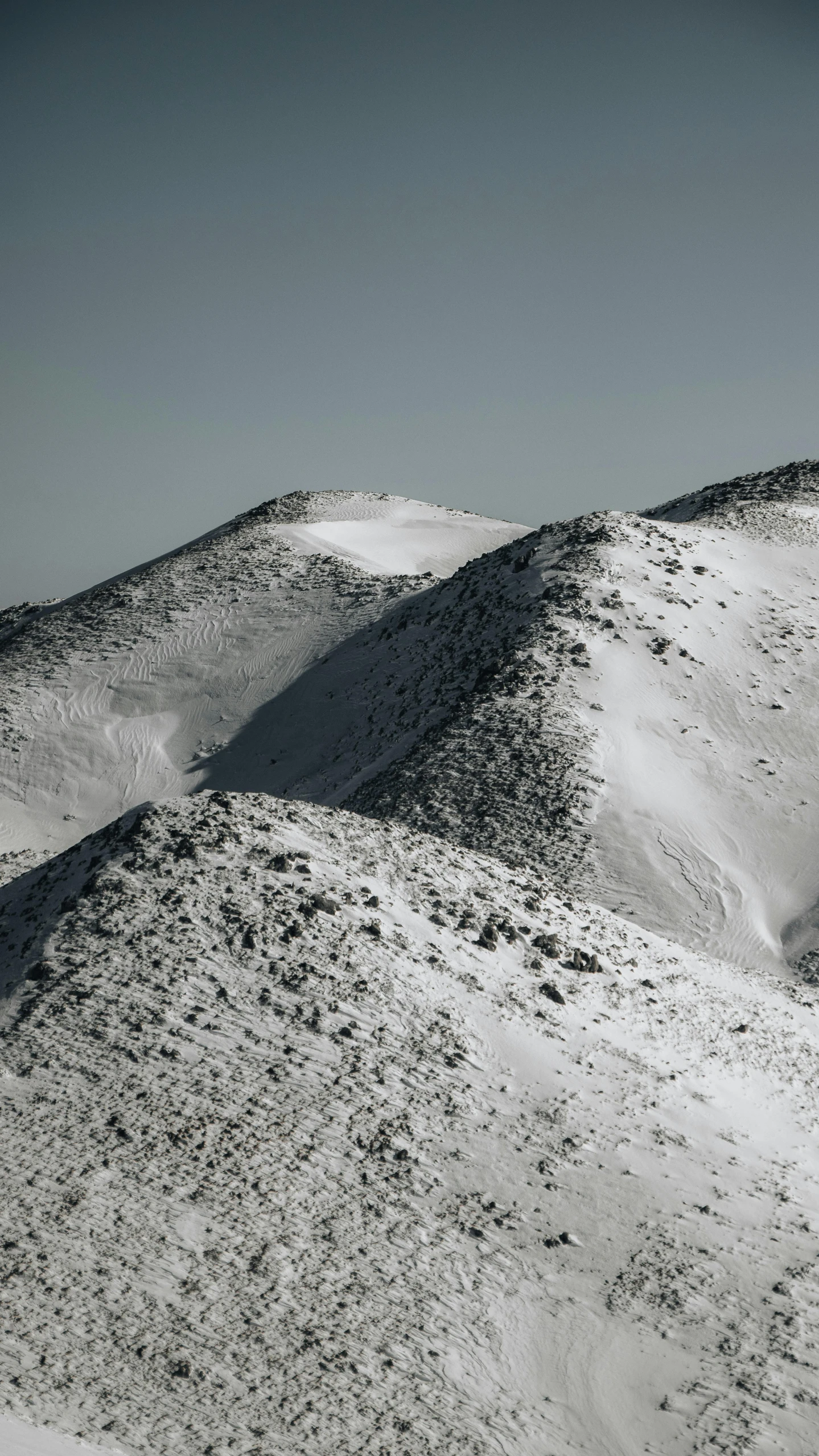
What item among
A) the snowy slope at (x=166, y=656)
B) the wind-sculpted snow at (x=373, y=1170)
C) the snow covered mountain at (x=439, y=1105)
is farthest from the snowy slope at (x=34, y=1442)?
the snowy slope at (x=166, y=656)

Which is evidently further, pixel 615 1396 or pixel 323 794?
pixel 323 794

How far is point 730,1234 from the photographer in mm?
8523

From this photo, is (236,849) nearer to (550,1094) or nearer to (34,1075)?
(34,1075)

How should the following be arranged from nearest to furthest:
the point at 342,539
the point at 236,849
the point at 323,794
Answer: the point at 236,849, the point at 323,794, the point at 342,539

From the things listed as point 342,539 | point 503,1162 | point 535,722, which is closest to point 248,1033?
point 503,1162

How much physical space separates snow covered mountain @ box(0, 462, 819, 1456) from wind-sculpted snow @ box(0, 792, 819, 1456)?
26 millimetres

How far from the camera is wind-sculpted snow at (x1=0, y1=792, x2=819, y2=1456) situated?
22.5ft

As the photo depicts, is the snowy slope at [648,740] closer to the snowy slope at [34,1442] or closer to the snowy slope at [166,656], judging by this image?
the snowy slope at [166,656]

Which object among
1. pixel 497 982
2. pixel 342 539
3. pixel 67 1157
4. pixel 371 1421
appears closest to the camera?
pixel 371 1421

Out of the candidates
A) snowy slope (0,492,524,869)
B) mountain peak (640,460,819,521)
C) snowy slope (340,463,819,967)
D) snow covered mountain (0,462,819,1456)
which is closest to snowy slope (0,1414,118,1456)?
snow covered mountain (0,462,819,1456)

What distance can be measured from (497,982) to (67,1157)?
4.43 metres

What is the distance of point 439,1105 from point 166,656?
65.9 ft

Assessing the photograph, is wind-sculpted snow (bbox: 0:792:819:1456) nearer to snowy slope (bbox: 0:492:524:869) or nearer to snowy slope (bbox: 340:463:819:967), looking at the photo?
snowy slope (bbox: 340:463:819:967)

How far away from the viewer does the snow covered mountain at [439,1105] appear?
22.7ft
